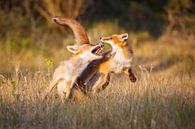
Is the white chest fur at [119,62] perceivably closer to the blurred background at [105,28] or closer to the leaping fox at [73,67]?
the leaping fox at [73,67]

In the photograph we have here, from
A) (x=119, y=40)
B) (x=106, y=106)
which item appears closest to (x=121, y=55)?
A: (x=119, y=40)

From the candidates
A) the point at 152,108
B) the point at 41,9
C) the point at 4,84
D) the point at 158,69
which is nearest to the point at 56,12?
the point at 41,9

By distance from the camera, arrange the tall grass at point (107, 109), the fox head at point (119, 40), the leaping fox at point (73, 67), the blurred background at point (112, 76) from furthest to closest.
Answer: the fox head at point (119, 40) → the leaping fox at point (73, 67) → the blurred background at point (112, 76) → the tall grass at point (107, 109)

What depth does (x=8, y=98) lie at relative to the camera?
8656mm

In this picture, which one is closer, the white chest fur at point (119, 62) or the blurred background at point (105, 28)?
the white chest fur at point (119, 62)

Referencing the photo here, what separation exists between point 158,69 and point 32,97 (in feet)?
23.9

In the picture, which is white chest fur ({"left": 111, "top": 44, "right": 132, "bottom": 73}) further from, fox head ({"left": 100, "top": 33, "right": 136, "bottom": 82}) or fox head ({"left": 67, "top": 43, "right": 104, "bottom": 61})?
fox head ({"left": 67, "top": 43, "right": 104, "bottom": 61})

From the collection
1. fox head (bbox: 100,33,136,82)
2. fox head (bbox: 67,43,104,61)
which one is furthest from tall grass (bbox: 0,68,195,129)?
fox head (bbox: 67,43,104,61)

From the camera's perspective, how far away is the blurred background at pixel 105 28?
53.7ft

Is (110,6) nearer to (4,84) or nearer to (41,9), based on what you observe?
(41,9)

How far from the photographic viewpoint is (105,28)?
19219mm

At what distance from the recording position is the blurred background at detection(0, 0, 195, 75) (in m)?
16.4

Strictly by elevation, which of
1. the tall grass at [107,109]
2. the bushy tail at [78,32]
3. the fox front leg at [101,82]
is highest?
the bushy tail at [78,32]

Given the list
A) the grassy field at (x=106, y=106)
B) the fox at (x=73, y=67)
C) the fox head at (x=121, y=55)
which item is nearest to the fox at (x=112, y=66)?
the fox head at (x=121, y=55)
